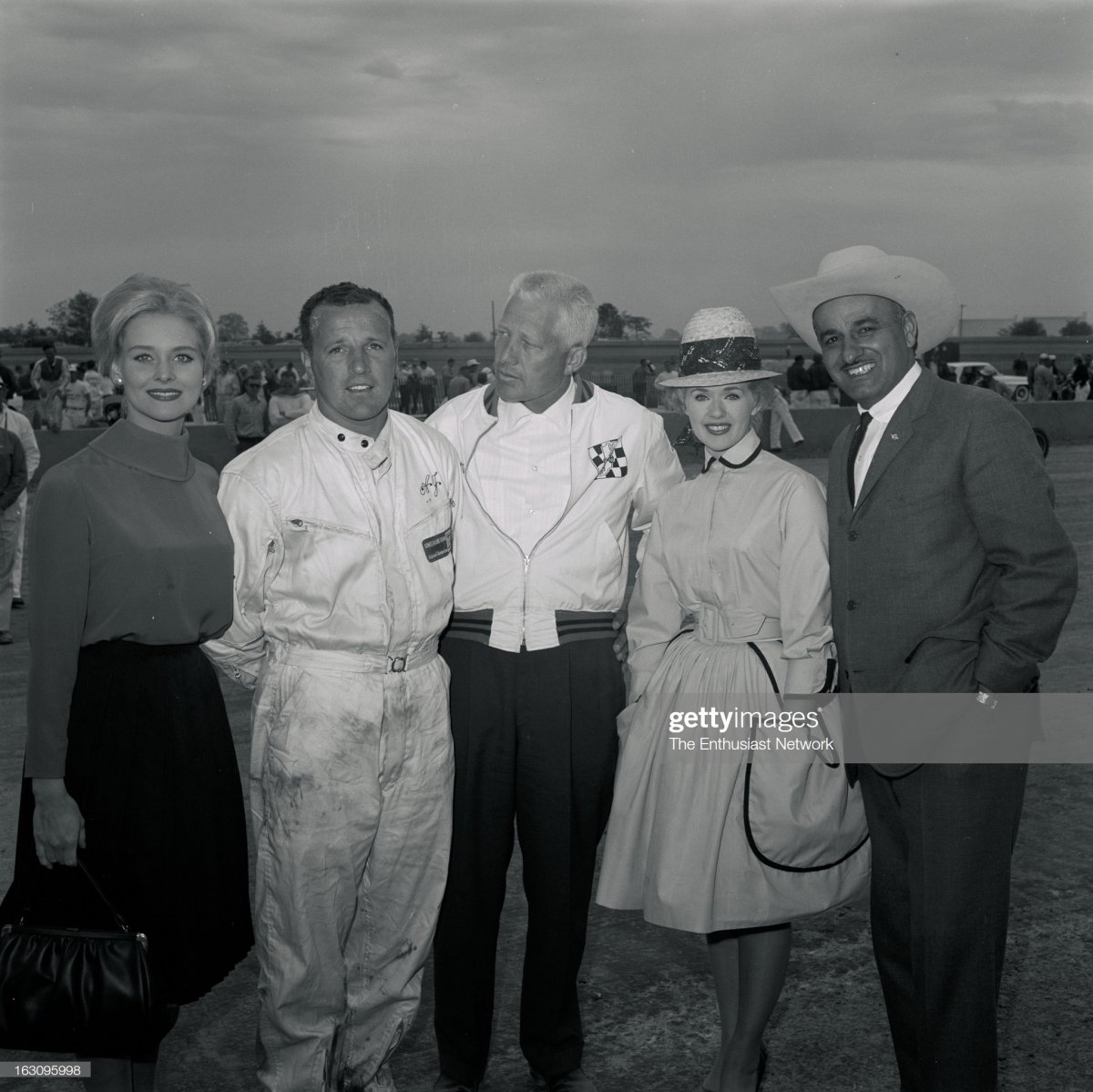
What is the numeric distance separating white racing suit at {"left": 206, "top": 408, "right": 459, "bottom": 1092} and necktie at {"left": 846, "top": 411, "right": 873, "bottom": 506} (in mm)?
1104

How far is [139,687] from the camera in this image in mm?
3072

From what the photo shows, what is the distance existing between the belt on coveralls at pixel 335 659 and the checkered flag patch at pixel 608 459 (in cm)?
83

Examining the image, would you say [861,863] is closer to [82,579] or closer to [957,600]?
[957,600]

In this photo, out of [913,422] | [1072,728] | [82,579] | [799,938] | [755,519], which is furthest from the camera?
[1072,728]

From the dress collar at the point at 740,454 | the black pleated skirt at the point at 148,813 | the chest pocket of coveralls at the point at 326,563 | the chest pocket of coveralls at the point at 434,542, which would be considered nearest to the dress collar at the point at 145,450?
the chest pocket of coveralls at the point at 326,563

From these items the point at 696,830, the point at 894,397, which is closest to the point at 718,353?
the point at 894,397

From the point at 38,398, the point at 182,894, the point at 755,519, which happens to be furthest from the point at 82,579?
the point at 38,398

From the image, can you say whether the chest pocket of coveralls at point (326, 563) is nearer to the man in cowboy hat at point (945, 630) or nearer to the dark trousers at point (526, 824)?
the dark trousers at point (526, 824)

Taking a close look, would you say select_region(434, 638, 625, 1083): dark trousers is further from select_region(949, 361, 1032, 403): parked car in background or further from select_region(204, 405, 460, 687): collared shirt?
select_region(949, 361, 1032, 403): parked car in background

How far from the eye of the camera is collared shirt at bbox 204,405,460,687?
328cm

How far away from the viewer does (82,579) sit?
116 inches

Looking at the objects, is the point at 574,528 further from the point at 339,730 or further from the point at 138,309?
the point at 138,309

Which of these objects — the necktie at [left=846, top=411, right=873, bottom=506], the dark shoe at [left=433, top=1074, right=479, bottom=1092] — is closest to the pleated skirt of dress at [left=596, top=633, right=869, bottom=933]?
the necktie at [left=846, top=411, right=873, bottom=506]

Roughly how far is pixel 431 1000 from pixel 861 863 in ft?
4.94
